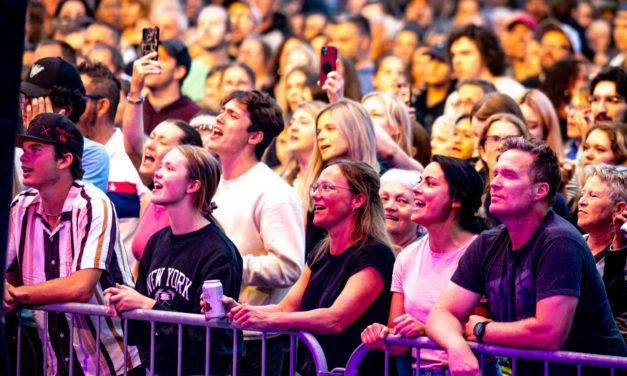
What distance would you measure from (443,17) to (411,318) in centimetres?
980

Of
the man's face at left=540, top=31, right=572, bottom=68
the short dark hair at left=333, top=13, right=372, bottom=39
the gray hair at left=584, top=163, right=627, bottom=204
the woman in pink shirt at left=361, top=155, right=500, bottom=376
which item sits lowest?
the woman in pink shirt at left=361, top=155, right=500, bottom=376

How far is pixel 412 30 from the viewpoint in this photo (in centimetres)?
1095

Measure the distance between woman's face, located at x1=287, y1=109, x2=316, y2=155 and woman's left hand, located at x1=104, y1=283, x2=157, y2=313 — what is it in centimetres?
230

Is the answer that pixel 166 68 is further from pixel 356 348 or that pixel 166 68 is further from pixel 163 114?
pixel 356 348

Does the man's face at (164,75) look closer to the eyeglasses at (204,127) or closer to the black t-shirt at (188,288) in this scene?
the eyeglasses at (204,127)

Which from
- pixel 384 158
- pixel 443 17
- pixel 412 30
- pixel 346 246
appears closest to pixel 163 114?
pixel 384 158

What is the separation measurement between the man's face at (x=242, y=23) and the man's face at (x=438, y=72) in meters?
3.33

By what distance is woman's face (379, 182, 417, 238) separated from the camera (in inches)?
179

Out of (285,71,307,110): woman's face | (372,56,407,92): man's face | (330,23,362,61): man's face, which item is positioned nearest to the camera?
(285,71,307,110): woman's face

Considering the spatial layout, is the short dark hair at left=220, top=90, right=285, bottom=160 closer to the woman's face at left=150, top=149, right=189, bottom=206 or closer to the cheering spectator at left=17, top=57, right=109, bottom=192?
the woman's face at left=150, top=149, right=189, bottom=206

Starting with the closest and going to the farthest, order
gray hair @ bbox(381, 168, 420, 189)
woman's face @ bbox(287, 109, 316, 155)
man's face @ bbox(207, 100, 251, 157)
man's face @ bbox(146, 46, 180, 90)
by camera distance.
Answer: gray hair @ bbox(381, 168, 420, 189), man's face @ bbox(207, 100, 251, 157), woman's face @ bbox(287, 109, 316, 155), man's face @ bbox(146, 46, 180, 90)

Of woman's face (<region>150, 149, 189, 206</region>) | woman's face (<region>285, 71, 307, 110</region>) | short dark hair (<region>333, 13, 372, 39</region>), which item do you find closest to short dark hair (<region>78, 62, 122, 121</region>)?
woman's face (<region>150, 149, 189, 206</region>)

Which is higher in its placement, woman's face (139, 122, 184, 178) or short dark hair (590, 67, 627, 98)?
short dark hair (590, 67, 627, 98)

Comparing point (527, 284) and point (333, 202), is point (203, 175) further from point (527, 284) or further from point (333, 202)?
point (527, 284)
